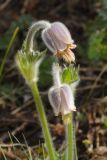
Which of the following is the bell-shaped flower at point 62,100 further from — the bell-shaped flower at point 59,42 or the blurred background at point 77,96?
the blurred background at point 77,96

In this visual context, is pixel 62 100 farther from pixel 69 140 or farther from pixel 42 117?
pixel 69 140

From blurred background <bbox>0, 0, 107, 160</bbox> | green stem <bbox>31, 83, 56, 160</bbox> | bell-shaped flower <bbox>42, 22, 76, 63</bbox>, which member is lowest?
blurred background <bbox>0, 0, 107, 160</bbox>

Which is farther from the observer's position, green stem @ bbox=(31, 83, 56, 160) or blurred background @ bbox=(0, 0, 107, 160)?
blurred background @ bbox=(0, 0, 107, 160)

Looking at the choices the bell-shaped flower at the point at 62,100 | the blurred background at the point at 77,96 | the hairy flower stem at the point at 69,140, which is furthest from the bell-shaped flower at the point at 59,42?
the blurred background at the point at 77,96

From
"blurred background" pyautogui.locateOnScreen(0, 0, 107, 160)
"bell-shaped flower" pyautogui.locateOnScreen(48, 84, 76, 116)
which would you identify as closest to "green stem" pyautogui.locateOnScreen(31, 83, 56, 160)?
"bell-shaped flower" pyautogui.locateOnScreen(48, 84, 76, 116)

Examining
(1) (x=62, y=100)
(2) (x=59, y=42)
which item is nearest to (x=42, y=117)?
(1) (x=62, y=100)

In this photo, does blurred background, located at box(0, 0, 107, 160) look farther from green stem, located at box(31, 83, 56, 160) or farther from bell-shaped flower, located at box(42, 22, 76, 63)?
bell-shaped flower, located at box(42, 22, 76, 63)

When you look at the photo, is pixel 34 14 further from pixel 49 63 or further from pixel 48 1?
pixel 49 63
